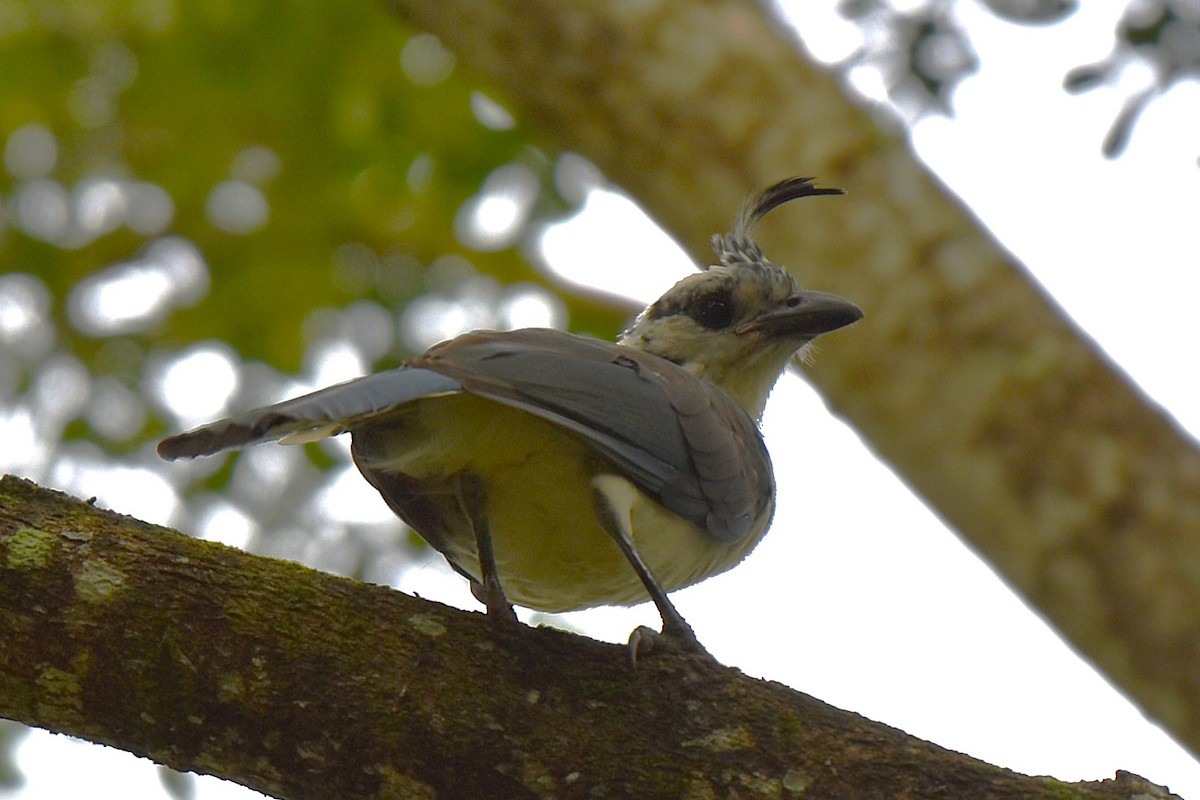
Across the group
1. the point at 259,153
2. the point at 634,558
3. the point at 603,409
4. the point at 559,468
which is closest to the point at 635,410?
the point at 603,409

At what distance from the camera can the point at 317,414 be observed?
2.46 metres

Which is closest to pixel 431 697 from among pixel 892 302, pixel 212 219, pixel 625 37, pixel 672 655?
pixel 672 655

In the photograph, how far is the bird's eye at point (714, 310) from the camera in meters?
4.48

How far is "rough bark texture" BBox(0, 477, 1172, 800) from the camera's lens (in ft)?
7.88

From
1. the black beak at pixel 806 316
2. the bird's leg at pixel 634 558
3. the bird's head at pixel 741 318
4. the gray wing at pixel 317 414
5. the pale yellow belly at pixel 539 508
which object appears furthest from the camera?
the bird's head at pixel 741 318

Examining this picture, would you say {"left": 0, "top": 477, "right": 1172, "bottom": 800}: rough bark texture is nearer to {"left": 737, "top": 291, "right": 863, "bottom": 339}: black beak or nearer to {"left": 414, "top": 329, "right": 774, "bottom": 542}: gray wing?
{"left": 414, "top": 329, "right": 774, "bottom": 542}: gray wing

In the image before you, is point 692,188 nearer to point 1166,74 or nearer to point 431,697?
point 1166,74

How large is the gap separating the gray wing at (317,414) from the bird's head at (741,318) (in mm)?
1698

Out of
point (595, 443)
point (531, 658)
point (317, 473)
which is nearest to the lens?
point (531, 658)

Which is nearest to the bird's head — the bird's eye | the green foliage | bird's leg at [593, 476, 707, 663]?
the bird's eye

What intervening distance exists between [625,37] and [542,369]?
1.90 metres

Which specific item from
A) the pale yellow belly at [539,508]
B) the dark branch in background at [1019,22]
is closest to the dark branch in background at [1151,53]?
the dark branch in background at [1019,22]

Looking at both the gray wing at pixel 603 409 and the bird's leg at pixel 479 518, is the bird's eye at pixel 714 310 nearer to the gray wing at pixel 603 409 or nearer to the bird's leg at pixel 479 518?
the gray wing at pixel 603 409

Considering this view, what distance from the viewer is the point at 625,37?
466cm
